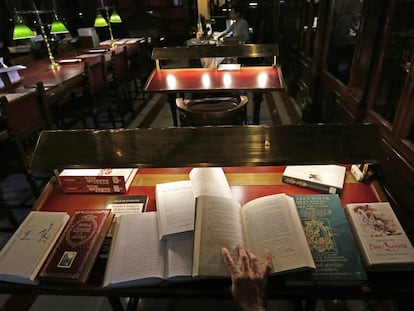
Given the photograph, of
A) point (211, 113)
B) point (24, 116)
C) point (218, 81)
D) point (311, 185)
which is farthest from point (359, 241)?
point (24, 116)

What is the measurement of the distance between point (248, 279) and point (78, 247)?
2.16 feet

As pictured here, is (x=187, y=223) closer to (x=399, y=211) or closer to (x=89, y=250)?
(x=89, y=250)

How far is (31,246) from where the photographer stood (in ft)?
3.59

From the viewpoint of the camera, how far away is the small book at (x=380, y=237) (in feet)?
3.14

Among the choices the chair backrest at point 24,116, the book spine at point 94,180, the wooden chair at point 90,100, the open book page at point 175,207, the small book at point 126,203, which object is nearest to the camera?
the open book page at point 175,207

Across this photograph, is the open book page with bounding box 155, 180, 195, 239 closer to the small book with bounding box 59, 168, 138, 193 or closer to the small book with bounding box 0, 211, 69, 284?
the small book with bounding box 59, 168, 138, 193

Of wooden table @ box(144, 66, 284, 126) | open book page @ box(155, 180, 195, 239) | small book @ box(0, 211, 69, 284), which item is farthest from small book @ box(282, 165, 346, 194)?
wooden table @ box(144, 66, 284, 126)

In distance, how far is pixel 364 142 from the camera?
116 centimetres

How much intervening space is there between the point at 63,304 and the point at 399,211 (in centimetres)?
216

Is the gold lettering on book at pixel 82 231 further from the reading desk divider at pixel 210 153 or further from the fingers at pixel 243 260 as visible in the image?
the fingers at pixel 243 260

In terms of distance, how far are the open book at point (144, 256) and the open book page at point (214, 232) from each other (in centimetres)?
7

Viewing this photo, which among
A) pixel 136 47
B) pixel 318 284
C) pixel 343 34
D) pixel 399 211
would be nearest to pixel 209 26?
pixel 136 47

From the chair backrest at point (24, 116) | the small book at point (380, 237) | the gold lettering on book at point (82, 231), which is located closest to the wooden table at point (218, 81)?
the chair backrest at point (24, 116)

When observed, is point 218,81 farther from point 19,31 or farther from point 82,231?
point 19,31
